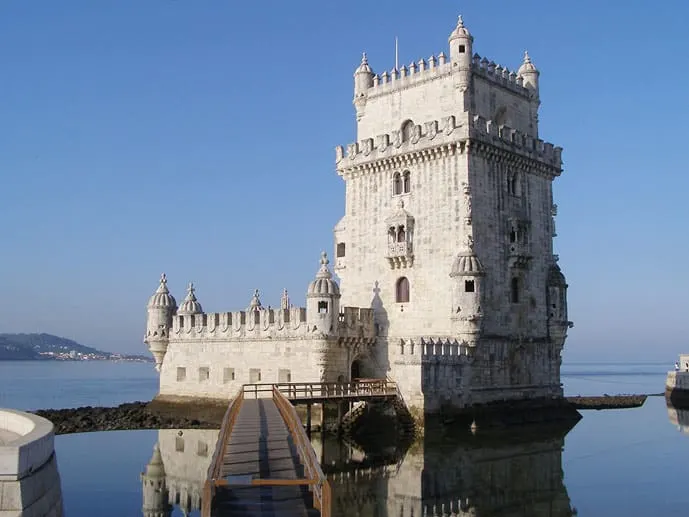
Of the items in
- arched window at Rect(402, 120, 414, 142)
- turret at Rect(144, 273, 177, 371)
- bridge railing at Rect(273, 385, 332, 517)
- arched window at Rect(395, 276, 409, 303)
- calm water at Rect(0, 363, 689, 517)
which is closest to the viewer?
bridge railing at Rect(273, 385, 332, 517)

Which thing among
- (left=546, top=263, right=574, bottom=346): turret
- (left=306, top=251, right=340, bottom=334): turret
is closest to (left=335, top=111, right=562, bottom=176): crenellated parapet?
(left=546, top=263, right=574, bottom=346): turret

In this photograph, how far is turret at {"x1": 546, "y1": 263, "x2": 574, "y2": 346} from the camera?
47.2 meters

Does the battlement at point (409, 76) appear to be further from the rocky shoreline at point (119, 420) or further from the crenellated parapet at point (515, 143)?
the rocky shoreline at point (119, 420)

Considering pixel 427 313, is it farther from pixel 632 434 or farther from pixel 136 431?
pixel 136 431

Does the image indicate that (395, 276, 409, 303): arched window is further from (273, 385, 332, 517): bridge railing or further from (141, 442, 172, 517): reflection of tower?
(273, 385, 332, 517): bridge railing

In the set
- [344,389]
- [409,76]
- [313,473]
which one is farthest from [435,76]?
[313,473]

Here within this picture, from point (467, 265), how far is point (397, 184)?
7.28m

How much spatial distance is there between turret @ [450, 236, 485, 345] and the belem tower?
0.24ft

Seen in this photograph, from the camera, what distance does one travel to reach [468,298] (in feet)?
133

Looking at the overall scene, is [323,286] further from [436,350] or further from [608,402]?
[608,402]

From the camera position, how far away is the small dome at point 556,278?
1864 inches

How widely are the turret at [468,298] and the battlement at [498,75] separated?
10390mm

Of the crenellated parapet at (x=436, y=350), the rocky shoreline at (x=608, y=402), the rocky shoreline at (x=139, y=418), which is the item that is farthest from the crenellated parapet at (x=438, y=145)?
the rocky shoreline at (x=608, y=402)

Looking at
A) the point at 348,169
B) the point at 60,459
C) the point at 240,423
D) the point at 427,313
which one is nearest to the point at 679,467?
the point at 427,313
